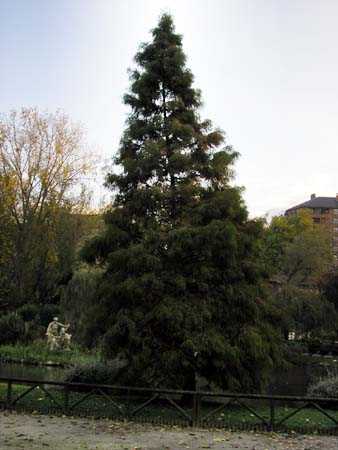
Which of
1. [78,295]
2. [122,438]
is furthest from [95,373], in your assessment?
[78,295]

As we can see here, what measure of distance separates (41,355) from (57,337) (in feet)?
4.79

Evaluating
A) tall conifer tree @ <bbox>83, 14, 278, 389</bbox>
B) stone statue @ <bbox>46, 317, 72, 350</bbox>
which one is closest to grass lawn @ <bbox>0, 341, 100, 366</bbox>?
stone statue @ <bbox>46, 317, 72, 350</bbox>

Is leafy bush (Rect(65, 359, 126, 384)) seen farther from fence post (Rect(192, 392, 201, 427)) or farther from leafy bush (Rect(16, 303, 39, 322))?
leafy bush (Rect(16, 303, 39, 322))

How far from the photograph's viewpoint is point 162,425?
Result: 10453mm

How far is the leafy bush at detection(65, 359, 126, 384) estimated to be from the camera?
14.5m

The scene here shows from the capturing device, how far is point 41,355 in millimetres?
24484

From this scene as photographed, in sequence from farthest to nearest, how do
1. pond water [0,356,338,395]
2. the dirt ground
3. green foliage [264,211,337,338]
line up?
1. green foliage [264,211,337,338]
2. pond water [0,356,338,395]
3. the dirt ground

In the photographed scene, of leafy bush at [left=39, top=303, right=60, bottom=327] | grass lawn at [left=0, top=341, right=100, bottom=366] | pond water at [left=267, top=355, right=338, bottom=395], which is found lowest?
pond water at [left=267, top=355, right=338, bottom=395]

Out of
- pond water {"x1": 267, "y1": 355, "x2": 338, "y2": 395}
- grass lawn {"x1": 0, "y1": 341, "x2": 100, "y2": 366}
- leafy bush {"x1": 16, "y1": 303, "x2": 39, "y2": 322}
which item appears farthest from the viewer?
leafy bush {"x1": 16, "y1": 303, "x2": 39, "y2": 322}

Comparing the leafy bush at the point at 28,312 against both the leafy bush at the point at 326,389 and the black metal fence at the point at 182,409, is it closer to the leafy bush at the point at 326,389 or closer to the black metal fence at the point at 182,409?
the black metal fence at the point at 182,409

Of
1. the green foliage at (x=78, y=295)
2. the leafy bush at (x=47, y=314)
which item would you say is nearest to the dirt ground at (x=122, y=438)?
the green foliage at (x=78, y=295)

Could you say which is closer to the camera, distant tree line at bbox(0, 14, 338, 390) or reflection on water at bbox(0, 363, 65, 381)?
distant tree line at bbox(0, 14, 338, 390)

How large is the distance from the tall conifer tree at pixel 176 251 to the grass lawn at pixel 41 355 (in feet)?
35.3

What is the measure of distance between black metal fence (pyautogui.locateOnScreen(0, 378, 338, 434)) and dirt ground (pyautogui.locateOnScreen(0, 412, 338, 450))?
0.36 meters
